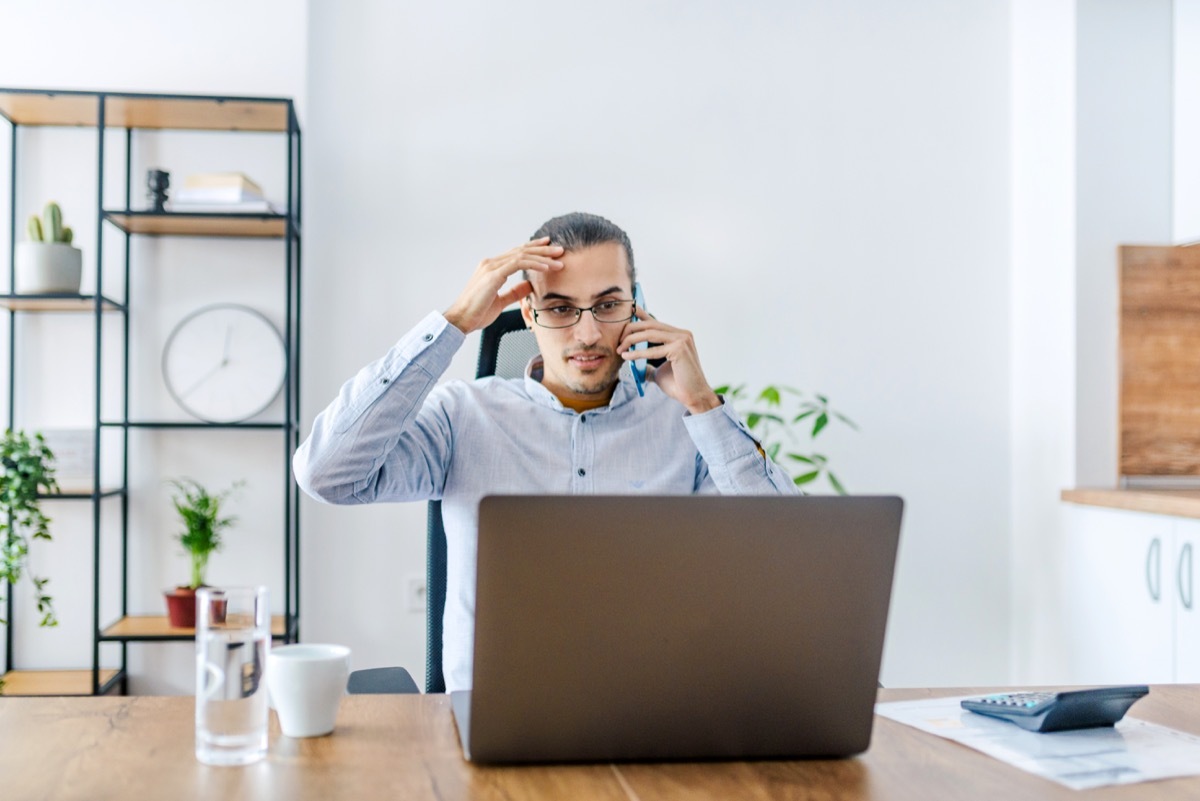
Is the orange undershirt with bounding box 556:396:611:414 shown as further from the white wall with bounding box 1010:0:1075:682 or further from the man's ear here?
the white wall with bounding box 1010:0:1075:682

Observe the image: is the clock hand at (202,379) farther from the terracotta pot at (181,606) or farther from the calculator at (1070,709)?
the calculator at (1070,709)

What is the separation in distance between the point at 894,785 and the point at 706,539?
0.81 ft

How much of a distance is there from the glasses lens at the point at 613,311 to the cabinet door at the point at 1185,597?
1.50 metres

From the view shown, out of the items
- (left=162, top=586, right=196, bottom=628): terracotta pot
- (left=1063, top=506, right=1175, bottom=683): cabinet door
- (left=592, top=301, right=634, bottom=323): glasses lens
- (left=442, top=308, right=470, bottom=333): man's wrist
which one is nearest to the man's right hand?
(left=442, top=308, right=470, bottom=333): man's wrist

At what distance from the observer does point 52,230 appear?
105 inches

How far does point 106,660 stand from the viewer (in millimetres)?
2836

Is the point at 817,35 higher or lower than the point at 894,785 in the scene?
higher

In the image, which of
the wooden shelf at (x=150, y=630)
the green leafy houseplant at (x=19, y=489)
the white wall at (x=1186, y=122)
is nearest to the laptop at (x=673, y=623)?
the wooden shelf at (x=150, y=630)

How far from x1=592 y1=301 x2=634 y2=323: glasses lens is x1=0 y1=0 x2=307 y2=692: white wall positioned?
4.88ft

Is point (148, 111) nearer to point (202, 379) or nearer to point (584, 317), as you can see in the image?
point (202, 379)

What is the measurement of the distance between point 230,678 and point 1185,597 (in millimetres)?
2246

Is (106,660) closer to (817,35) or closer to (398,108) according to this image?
(398,108)

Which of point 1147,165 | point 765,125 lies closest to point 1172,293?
point 1147,165

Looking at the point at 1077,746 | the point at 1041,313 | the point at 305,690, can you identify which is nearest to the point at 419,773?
the point at 305,690
